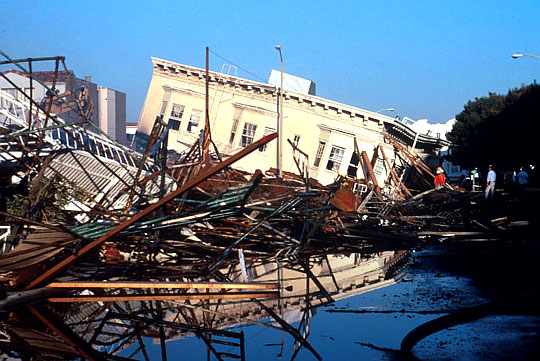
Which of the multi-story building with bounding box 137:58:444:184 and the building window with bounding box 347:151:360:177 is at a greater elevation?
the multi-story building with bounding box 137:58:444:184

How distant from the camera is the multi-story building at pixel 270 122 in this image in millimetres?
40688

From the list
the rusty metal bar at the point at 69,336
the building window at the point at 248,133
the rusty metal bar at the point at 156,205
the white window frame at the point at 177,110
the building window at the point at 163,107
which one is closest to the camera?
the rusty metal bar at the point at 69,336

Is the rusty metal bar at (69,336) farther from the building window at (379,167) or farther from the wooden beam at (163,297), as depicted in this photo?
the building window at (379,167)

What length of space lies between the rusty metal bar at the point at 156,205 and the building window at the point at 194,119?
36.1 metres

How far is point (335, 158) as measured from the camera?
4144 centimetres

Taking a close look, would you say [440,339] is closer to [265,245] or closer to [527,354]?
[527,354]

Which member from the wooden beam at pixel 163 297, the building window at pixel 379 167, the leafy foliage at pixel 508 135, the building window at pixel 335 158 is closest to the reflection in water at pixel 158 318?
the wooden beam at pixel 163 297

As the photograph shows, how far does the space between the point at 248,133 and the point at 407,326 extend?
3653 cm

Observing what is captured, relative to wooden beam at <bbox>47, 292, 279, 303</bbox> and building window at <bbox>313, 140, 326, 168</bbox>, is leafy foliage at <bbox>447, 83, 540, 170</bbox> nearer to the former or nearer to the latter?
building window at <bbox>313, 140, 326, 168</bbox>

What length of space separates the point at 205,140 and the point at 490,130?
4248 centimetres

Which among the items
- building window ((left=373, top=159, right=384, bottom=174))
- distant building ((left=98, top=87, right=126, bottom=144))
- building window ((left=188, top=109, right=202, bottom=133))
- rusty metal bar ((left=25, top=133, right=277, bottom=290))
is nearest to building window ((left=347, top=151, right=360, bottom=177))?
building window ((left=373, top=159, right=384, bottom=174))

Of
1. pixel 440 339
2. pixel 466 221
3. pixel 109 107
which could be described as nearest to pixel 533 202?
pixel 466 221

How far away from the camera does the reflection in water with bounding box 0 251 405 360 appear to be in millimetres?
4816

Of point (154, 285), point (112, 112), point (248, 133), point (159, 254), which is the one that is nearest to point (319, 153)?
point (248, 133)
